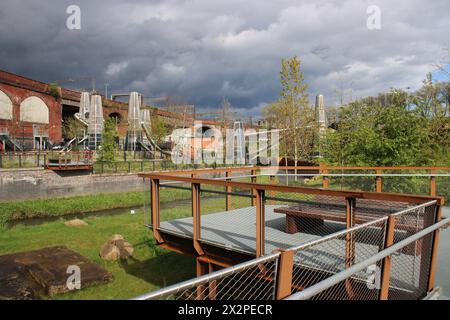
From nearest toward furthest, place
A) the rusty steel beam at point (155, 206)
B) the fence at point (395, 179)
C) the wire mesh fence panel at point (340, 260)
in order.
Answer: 1. the wire mesh fence panel at point (340, 260)
2. the rusty steel beam at point (155, 206)
3. the fence at point (395, 179)

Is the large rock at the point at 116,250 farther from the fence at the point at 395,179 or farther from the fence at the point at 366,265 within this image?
the fence at the point at 366,265

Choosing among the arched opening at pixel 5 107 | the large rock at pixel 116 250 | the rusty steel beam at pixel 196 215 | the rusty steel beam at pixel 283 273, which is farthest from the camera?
the arched opening at pixel 5 107

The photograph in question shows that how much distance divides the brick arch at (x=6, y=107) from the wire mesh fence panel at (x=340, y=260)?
33406 mm

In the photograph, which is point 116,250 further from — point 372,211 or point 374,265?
point 374,265

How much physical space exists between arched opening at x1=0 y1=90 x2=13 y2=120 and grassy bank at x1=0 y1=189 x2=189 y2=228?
49.3ft

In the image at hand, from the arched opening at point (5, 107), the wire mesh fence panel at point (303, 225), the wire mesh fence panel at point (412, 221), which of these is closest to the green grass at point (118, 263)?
the wire mesh fence panel at point (303, 225)

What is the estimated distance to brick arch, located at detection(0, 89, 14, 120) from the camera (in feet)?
102

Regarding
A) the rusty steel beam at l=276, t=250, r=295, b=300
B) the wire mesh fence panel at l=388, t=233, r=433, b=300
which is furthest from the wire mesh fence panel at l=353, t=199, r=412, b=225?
the rusty steel beam at l=276, t=250, r=295, b=300

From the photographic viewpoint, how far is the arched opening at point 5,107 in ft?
102

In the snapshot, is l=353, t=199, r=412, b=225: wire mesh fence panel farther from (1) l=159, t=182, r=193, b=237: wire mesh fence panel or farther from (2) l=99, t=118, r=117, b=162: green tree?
(2) l=99, t=118, r=117, b=162: green tree

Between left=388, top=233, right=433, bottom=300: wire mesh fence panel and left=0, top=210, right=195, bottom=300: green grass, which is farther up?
left=388, top=233, right=433, bottom=300: wire mesh fence panel

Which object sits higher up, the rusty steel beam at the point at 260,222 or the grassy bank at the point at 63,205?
the rusty steel beam at the point at 260,222

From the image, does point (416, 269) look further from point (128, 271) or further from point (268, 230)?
point (128, 271)

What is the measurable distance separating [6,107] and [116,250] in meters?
28.1
